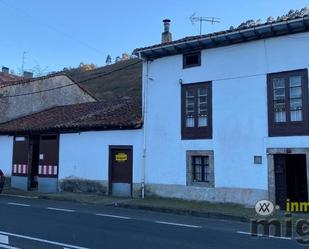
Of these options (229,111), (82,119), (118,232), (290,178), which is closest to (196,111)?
(229,111)

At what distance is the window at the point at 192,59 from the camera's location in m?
17.9

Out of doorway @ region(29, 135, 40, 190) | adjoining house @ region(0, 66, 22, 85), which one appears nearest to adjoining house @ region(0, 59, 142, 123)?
adjoining house @ region(0, 66, 22, 85)

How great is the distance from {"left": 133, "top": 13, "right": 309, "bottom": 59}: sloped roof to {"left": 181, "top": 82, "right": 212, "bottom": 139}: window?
1529 mm

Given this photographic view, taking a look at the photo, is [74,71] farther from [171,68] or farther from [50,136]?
[171,68]

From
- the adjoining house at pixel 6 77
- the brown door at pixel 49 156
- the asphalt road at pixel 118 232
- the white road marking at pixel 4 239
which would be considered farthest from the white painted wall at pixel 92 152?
the white road marking at pixel 4 239

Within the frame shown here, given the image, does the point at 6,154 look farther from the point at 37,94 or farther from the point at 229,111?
the point at 229,111

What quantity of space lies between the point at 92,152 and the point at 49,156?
121 inches

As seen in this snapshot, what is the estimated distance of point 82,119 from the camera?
22594 mm

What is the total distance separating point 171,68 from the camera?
734 inches

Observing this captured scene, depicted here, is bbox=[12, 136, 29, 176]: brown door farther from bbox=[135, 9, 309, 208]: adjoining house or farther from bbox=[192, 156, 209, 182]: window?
bbox=[192, 156, 209, 182]: window

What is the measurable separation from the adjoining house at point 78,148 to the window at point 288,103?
19.2 ft

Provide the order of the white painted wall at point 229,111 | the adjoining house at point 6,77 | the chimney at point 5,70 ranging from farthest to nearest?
the chimney at point 5,70, the adjoining house at point 6,77, the white painted wall at point 229,111

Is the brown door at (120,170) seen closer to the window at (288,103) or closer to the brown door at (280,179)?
the brown door at (280,179)

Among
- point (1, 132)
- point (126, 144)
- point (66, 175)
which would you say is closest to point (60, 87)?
point (1, 132)
